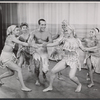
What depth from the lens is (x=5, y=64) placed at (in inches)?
108

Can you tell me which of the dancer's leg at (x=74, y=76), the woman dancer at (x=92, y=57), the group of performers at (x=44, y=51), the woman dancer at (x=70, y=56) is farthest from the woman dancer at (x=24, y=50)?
the woman dancer at (x=92, y=57)

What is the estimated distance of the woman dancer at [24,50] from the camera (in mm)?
2822

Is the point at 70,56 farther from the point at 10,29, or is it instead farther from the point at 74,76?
the point at 10,29

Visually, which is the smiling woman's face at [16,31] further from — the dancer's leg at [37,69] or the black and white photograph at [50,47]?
the dancer's leg at [37,69]

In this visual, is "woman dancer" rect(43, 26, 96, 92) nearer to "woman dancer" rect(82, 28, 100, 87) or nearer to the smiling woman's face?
"woman dancer" rect(82, 28, 100, 87)

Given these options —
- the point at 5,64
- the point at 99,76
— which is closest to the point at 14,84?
the point at 5,64

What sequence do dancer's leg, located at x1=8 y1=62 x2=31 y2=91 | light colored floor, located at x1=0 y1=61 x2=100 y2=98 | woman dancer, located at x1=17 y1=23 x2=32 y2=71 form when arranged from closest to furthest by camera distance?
1. light colored floor, located at x1=0 y1=61 x2=100 y2=98
2. dancer's leg, located at x1=8 y1=62 x2=31 y2=91
3. woman dancer, located at x1=17 y1=23 x2=32 y2=71

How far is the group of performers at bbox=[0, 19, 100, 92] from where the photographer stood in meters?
2.66

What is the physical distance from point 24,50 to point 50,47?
0.45m

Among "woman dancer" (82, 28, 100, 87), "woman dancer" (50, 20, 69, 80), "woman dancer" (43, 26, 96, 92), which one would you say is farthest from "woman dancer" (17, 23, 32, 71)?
"woman dancer" (82, 28, 100, 87)

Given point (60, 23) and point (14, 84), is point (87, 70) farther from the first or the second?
point (14, 84)

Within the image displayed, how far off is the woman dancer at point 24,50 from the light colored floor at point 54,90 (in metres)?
0.14

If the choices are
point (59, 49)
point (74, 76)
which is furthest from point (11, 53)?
point (74, 76)

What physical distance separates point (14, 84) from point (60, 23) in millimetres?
1223
